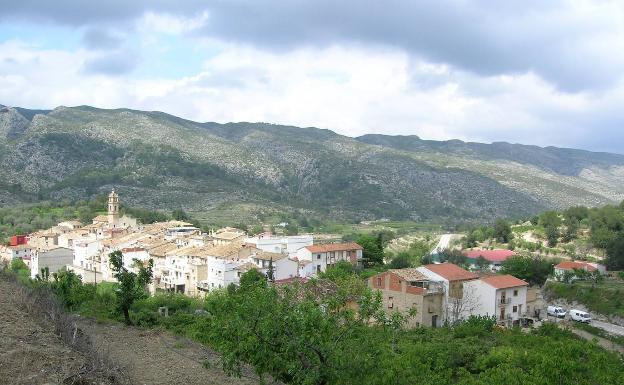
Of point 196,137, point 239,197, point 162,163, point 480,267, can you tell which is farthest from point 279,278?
point 196,137

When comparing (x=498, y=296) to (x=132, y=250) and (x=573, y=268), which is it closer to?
(x=573, y=268)

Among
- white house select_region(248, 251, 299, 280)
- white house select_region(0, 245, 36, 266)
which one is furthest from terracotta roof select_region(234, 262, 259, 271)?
white house select_region(0, 245, 36, 266)

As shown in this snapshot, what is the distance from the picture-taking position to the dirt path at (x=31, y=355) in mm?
10789

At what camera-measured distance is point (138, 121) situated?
6398 inches

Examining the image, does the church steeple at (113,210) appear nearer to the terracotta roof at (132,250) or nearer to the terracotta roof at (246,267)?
the terracotta roof at (132,250)

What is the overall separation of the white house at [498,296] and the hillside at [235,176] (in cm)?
6870

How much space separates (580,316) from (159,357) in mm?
31971

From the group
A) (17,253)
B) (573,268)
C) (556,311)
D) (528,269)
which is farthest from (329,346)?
(17,253)

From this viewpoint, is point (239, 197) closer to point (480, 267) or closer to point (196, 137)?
point (196, 137)

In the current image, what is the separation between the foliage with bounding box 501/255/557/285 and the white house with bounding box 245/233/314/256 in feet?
61.8

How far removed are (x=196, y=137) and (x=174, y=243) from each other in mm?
104512

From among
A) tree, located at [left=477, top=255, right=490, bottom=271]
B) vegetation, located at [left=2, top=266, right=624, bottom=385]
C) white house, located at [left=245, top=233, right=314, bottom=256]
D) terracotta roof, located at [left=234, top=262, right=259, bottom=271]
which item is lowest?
tree, located at [left=477, top=255, right=490, bottom=271]

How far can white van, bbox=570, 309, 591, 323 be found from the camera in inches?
1642

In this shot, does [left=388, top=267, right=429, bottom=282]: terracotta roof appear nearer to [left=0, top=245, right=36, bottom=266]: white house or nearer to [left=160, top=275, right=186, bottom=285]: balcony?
[left=160, top=275, right=186, bottom=285]: balcony
